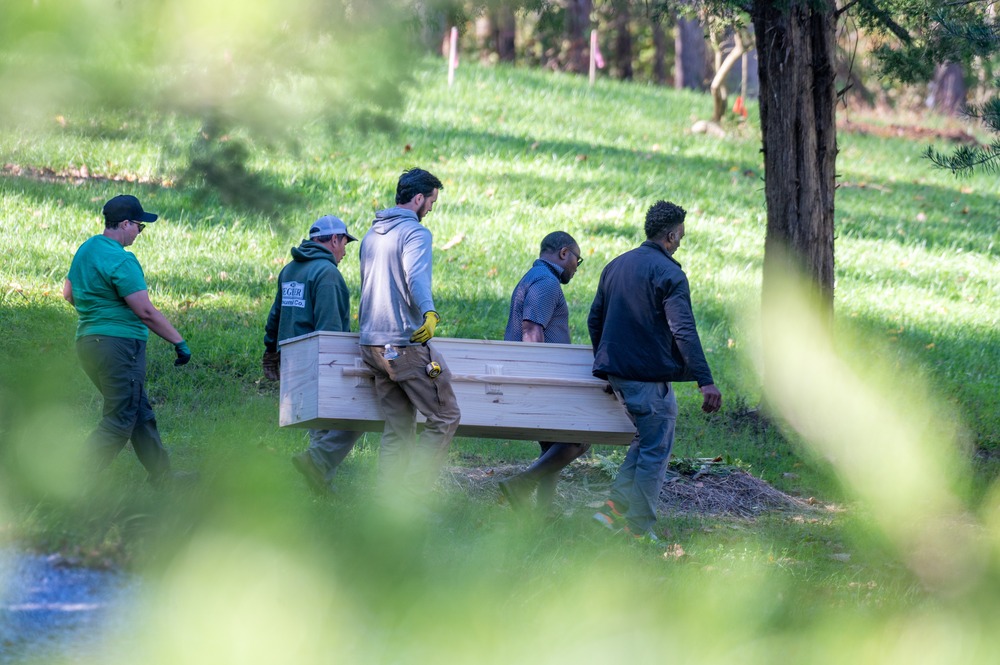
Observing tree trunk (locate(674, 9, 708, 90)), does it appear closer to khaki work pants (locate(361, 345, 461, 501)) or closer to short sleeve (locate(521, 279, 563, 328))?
short sleeve (locate(521, 279, 563, 328))

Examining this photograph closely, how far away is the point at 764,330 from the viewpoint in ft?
29.6

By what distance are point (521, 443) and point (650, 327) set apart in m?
2.90

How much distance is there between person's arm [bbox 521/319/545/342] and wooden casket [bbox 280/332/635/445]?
0.31m

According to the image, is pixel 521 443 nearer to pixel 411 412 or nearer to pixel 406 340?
pixel 411 412

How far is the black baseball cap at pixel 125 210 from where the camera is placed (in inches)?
234

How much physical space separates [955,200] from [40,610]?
19578mm

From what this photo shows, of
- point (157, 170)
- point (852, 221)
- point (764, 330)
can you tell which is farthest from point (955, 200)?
point (157, 170)

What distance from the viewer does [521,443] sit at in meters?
8.92

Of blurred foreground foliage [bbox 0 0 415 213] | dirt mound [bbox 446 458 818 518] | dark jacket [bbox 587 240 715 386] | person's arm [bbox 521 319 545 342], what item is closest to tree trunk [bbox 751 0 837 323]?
dirt mound [bbox 446 458 818 518]

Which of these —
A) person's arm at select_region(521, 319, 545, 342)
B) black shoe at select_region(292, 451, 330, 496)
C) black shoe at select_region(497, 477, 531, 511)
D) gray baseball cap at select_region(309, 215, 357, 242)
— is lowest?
black shoe at select_region(497, 477, 531, 511)

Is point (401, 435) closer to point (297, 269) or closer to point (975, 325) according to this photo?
point (297, 269)

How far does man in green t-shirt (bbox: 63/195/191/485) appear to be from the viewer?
19.8 feet

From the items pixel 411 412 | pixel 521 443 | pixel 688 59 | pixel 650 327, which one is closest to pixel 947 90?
pixel 688 59

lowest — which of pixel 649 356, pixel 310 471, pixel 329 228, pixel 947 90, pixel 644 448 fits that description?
pixel 310 471
